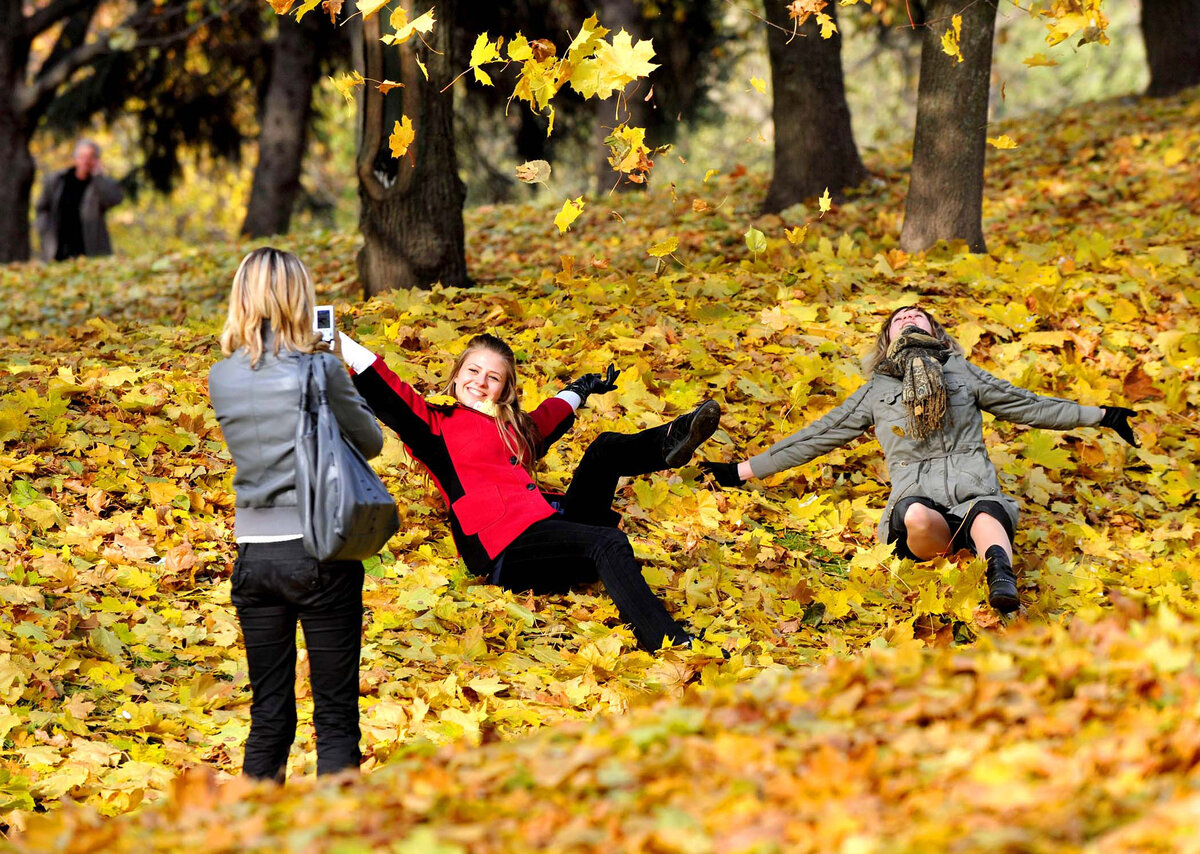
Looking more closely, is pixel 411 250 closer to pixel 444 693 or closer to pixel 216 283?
pixel 216 283

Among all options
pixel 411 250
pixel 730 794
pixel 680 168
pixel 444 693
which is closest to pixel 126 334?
pixel 411 250

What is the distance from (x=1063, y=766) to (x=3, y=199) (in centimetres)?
1457

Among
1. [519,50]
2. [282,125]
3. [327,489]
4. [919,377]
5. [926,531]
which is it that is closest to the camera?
[327,489]

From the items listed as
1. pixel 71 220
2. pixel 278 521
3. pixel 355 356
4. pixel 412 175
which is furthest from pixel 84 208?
pixel 278 521

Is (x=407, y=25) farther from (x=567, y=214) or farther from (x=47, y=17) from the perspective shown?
(x=47, y=17)

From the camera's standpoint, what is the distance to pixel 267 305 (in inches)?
120

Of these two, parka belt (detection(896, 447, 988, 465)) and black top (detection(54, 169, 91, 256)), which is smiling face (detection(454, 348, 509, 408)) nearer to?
parka belt (detection(896, 447, 988, 465))

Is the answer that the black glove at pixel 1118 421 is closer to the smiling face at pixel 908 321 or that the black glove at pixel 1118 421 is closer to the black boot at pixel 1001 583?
the smiling face at pixel 908 321

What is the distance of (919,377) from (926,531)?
652 millimetres

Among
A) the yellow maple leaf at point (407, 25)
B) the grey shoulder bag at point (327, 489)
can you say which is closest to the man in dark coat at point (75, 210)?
the yellow maple leaf at point (407, 25)

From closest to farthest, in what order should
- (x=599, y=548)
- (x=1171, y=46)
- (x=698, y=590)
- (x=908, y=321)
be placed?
(x=599, y=548), (x=698, y=590), (x=908, y=321), (x=1171, y=46)

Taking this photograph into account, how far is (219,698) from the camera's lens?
388 cm

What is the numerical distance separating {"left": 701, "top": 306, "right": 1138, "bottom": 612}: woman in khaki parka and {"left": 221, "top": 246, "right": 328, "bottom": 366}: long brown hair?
2.56 m

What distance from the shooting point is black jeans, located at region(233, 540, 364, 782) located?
3088 millimetres
